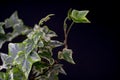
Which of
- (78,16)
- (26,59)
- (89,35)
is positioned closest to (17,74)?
(26,59)

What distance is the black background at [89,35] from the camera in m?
1.45

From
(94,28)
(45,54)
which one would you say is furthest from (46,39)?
(94,28)

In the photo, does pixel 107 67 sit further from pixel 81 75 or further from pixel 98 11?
pixel 98 11

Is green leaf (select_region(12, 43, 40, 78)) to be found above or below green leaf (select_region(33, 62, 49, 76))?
above

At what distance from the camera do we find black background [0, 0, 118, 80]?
1.45 metres

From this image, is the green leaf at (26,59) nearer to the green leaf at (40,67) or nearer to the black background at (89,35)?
the green leaf at (40,67)

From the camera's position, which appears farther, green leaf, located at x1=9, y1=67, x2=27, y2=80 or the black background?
the black background

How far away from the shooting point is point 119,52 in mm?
1447

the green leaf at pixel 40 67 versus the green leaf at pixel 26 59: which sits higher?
the green leaf at pixel 26 59

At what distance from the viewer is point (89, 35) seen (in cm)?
147

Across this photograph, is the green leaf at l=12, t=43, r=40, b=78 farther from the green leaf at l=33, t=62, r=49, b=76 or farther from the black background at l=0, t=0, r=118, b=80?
the black background at l=0, t=0, r=118, b=80

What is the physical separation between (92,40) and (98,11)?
18cm

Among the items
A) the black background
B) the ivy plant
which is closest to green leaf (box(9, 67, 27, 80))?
the ivy plant

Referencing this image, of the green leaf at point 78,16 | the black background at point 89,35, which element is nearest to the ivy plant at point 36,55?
the green leaf at point 78,16
